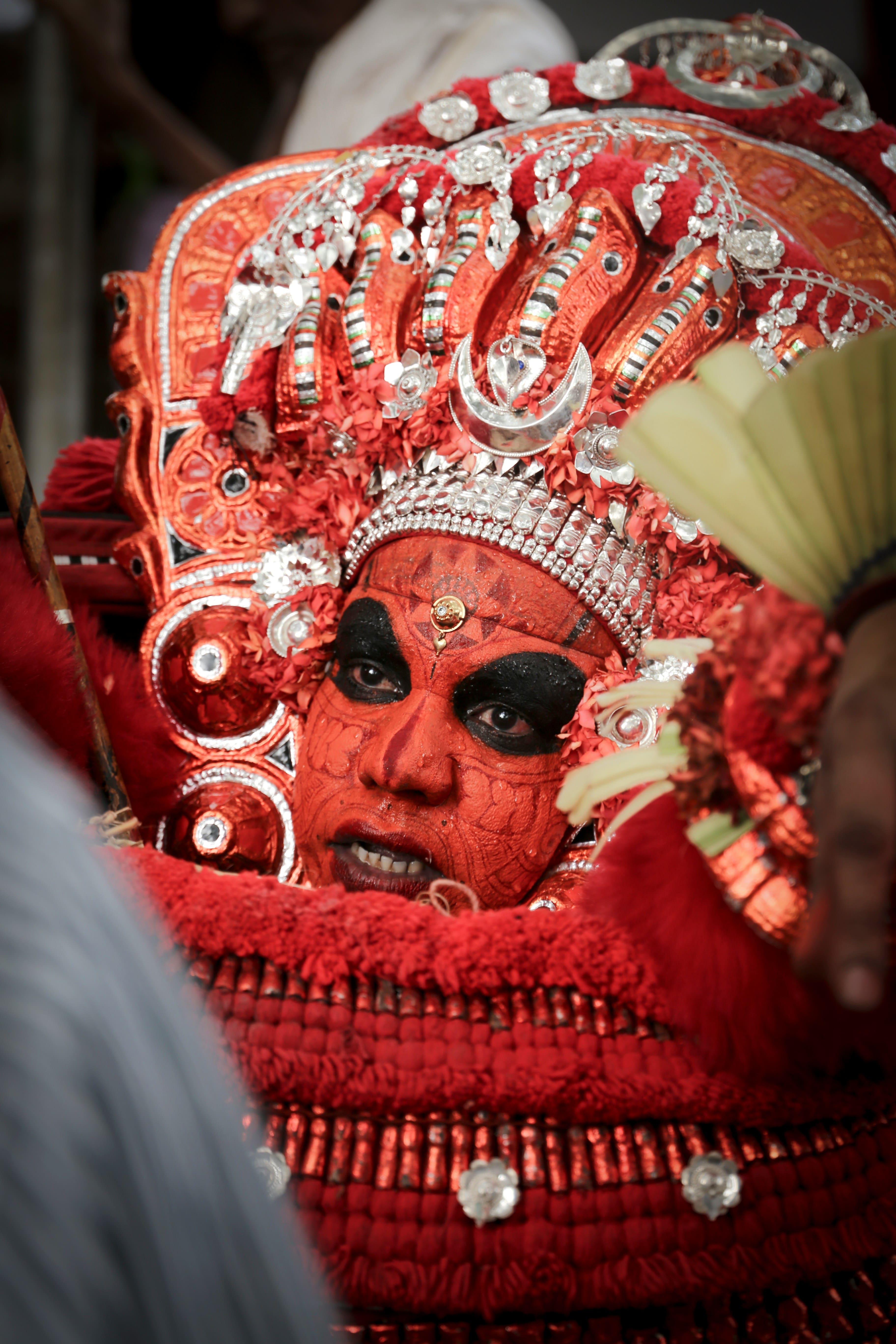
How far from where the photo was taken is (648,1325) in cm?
103

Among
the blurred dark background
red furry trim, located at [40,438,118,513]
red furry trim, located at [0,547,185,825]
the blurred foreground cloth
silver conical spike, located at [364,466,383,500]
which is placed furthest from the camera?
the blurred dark background

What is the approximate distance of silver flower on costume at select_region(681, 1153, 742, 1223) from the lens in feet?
3.36

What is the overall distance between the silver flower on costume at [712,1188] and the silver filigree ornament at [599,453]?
858 mm

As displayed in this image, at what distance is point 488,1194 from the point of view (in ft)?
3.30

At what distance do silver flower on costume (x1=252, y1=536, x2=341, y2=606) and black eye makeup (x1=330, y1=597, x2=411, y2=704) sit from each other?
15 centimetres

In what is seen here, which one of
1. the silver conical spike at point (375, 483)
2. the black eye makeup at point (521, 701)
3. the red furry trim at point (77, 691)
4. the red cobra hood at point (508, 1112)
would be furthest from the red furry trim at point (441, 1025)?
the silver conical spike at point (375, 483)

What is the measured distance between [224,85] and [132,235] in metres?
0.66

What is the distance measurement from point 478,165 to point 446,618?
709 millimetres

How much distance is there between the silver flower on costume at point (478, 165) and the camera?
66.9 inches

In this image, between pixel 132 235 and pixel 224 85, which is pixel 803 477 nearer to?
pixel 132 235

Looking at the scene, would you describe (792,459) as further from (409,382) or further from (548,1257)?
(409,382)

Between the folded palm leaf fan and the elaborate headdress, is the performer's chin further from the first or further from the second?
the folded palm leaf fan

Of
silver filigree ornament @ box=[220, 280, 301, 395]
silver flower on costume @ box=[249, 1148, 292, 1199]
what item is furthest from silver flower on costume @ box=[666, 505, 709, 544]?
silver flower on costume @ box=[249, 1148, 292, 1199]

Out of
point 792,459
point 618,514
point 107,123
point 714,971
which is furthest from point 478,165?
point 107,123
